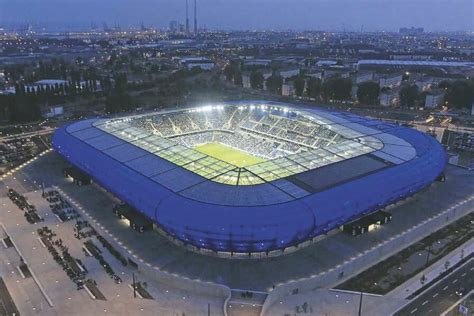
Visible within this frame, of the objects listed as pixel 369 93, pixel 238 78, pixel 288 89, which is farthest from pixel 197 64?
pixel 369 93

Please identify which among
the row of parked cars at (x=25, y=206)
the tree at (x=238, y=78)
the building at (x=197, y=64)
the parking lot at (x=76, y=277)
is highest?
the building at (x=197, y=64)

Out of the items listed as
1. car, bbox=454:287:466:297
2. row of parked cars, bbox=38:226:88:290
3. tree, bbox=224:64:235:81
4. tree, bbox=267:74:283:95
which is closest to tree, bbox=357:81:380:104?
tree, bbox=267:74:283:95

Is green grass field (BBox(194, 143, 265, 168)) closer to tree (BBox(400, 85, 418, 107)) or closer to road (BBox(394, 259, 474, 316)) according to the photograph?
road (BBox(394, 259, 474, 316))

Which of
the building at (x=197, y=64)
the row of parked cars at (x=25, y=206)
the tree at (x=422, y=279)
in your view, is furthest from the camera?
the building at (x=197, y=64)

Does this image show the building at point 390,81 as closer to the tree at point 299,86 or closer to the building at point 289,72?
the tree at point 299,86

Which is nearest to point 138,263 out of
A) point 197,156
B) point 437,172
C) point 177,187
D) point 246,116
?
point 177,187

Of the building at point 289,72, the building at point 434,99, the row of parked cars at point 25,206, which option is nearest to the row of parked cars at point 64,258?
the row of parked cars at point 25,206

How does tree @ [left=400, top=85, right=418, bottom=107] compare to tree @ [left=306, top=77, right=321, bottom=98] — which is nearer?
tree @ [left=400, top=85, right=418, bottom=107]
